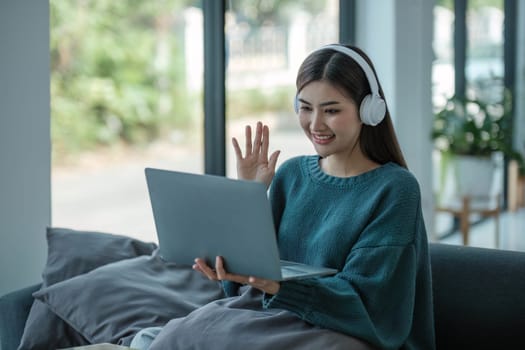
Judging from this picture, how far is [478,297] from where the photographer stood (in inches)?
90.4

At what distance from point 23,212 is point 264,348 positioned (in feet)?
3.60

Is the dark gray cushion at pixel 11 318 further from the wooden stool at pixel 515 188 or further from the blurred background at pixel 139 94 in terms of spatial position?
the wooden stool at pixel 515 188

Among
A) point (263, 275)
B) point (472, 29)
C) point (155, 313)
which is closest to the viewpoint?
point (263, 275)

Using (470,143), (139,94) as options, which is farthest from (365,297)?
(139,94)

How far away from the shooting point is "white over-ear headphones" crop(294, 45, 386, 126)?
80.7 inches

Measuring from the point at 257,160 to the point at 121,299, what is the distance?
0.57 meters

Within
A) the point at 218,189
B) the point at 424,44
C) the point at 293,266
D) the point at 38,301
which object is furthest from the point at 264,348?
the point at 424,44

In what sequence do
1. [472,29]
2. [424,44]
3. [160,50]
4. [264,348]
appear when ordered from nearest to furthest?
[264,348], [424,44], [472,29], [160,50]

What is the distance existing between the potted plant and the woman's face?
270 cm

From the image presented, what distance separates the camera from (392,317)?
198cm

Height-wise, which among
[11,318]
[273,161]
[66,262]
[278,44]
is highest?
[278,44]

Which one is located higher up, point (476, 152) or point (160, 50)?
point (160, 50)

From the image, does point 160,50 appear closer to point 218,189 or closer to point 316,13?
point 316,13

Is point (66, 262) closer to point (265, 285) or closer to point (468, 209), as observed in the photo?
point (265, 285)
